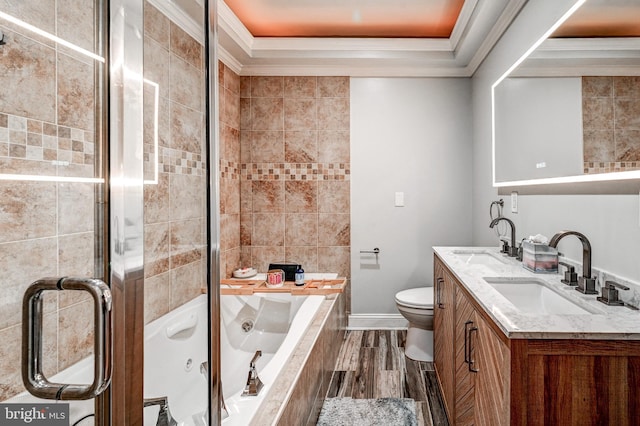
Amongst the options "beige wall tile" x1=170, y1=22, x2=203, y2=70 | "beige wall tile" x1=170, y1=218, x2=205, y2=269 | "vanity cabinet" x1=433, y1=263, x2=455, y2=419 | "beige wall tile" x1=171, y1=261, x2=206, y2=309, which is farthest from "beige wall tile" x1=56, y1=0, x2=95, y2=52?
"vanity cabinet" x1=433, y1=263, x2=455, y2=419

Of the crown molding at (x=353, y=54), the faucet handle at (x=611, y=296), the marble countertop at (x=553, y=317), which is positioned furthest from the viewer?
the crown molding at (x=353, y=54)

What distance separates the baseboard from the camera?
3.50 meters

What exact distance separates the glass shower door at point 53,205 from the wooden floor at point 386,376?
186cm

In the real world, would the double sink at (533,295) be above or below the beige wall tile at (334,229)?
below

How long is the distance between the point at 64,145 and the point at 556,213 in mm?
2069

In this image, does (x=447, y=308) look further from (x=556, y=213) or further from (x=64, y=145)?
(x=64, y=145)

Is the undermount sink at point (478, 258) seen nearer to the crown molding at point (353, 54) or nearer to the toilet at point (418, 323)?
the toilet at point (418, 323)

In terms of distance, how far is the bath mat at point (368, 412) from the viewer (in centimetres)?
202

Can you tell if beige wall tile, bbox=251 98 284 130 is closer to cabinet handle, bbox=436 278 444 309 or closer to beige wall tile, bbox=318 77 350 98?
beige wall tile, bbox=318 77 350 98

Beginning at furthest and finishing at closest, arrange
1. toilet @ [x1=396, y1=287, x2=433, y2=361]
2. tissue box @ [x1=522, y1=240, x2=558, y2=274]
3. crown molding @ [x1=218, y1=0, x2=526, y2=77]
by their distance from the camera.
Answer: crown molding @ [x1=218, y1=0, x2=526, y2=77], toilet @ [x1=396, y1=287, x2=433, y2=361], tissue box @ [x1=522, y1=240, x2=558, y2=274]

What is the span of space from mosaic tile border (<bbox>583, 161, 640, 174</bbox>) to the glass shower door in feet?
5.22

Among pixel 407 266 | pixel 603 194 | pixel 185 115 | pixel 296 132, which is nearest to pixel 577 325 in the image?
pixel 603 194

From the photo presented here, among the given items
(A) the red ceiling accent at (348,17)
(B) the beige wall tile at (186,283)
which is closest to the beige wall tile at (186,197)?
(B) the beige wall tile at (186,283)

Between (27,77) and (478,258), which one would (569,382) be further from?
(27,77)
